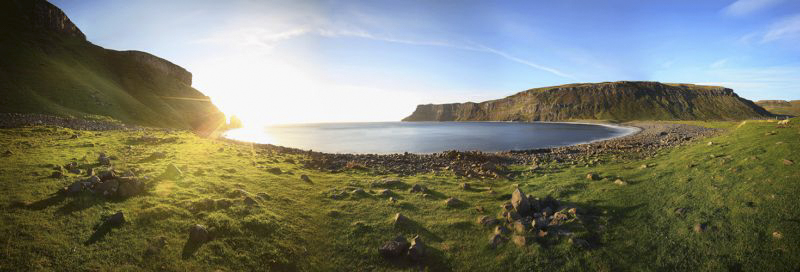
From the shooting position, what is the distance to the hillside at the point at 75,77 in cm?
5181

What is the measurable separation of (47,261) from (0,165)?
11307mm

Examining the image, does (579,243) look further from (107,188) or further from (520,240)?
(107,188)

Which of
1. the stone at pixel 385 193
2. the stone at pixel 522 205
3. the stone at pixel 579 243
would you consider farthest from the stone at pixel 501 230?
the stone at pixel 385 193

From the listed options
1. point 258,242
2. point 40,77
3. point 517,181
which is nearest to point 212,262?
point 258,242

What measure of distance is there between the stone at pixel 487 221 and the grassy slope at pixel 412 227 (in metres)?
0.39

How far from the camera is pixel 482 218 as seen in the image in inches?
550

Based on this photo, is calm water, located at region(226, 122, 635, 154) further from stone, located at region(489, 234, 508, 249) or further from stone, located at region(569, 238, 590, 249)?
stone, located at region(569, 238, 590, 249)

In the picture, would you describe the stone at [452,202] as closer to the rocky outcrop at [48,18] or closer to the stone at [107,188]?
the stone at [107,188]

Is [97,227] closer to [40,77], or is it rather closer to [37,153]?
[37,153]

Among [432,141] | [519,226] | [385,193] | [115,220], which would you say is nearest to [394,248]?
[519,226]

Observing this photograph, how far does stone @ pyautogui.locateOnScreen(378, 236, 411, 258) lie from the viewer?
36.9 ft

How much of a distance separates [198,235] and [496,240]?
1110cm

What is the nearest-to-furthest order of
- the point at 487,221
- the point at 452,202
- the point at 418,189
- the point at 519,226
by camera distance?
the point at 519,226, the point at 487,221, the point at 452,202, the point at 418,189

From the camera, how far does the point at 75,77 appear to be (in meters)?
66.7
